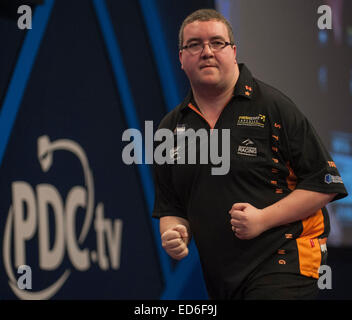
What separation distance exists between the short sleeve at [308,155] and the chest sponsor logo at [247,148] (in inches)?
4.8

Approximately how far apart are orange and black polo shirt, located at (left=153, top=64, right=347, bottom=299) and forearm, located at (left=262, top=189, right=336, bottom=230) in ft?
0.11

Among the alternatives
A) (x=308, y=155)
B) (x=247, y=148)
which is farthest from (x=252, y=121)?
(x=308, y=155)

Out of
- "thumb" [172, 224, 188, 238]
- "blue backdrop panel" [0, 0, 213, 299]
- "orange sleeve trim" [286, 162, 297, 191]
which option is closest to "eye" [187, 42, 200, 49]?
"orange sleeve trim" [286, 162, 297, 191]

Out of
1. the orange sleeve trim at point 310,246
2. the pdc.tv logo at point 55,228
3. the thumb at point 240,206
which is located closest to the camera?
the thumb at point 240,206

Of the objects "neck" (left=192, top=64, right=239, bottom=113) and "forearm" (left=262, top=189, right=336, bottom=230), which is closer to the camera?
"forearm" (left=262, top=189, right=336, bottom=230)

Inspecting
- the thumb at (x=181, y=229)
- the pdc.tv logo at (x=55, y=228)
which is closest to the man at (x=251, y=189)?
the thumb at (x=181, y=229)

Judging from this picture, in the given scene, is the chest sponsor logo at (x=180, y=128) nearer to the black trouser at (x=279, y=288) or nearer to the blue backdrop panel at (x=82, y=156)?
the black trouser at (x=279, y=288)

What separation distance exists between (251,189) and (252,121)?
9.8 inches

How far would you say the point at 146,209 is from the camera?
4.04 meters

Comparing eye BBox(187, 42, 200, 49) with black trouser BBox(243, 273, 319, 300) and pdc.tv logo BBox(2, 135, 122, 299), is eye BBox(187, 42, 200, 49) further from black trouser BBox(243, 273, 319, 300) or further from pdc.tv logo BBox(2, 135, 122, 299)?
pdc.tv logo BBox(2, 135, 122, 299)

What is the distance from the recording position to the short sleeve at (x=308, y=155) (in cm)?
204

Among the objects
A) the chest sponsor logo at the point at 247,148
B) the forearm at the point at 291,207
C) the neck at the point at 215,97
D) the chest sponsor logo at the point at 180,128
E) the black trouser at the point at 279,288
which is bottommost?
the black trouser at the point at 279,288

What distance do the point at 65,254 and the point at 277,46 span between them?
2.20 meters

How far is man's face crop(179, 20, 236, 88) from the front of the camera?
6.88ft
